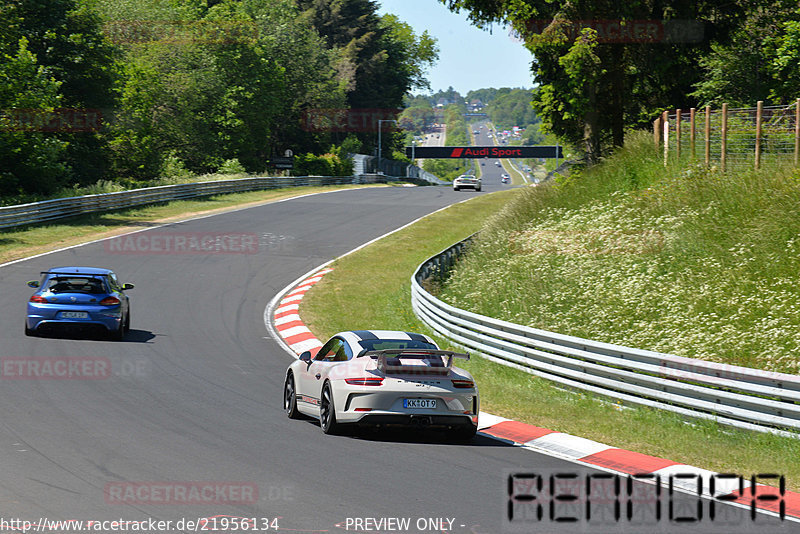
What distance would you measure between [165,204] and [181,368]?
1308 inches

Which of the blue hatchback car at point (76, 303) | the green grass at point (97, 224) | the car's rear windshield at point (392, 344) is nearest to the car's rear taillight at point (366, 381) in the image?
the car's rear windshield at point (392, 344)

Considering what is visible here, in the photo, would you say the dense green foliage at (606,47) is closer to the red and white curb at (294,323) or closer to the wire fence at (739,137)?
the wire fence at (739,137)

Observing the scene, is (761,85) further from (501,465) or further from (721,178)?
(501,465)

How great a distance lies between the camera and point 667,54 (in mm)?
33906

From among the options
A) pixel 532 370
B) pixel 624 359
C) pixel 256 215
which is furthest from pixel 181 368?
pixel 256 215

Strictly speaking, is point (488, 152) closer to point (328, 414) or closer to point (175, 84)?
point (175, 84)

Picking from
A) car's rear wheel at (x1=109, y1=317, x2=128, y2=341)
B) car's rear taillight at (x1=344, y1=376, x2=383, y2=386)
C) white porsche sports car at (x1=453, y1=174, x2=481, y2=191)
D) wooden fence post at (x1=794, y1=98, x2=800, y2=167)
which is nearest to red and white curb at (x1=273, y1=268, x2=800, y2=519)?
car's rear taillight at (x1=344, y1=376, x2=383, y2=386)

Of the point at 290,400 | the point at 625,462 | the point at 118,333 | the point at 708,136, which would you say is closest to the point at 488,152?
the point at 708,136

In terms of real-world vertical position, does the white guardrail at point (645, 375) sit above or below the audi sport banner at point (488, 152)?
below

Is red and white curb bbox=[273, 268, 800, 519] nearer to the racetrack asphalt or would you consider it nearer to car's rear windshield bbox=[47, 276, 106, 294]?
the racetrack asphalt

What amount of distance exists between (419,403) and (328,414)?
1.16 metres

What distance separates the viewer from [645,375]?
14062 mm

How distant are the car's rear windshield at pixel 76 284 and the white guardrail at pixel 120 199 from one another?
17.9 m

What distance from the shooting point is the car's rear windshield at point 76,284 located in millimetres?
18922
